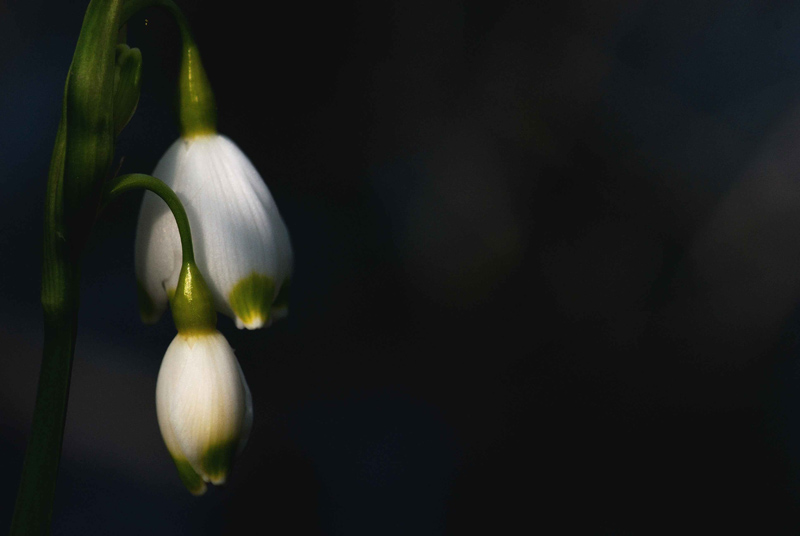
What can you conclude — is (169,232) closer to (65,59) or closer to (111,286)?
(111,286)

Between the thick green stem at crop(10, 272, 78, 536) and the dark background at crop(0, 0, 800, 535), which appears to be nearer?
the thick green stem at crop(10, 272, 78, 536)

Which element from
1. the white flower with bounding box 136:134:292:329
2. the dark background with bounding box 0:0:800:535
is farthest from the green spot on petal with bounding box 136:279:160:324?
the dark background with bounding box 0:0:800:535

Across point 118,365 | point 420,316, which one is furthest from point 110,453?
point 420,316

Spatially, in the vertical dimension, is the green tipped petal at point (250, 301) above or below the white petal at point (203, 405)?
above

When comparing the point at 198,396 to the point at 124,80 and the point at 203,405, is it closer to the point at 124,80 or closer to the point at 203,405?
the point at 203,405

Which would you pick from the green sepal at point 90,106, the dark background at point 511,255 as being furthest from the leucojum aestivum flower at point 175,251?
the dark background at point 511,255

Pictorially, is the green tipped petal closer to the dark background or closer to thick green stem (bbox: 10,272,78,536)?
thick green stem (bbox: 10,272,78,536)

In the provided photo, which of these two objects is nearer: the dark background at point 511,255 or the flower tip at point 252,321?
the flower tip at point 252,321

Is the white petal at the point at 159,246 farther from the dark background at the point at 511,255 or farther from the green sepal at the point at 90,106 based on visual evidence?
the dark background at the point at 511,255
